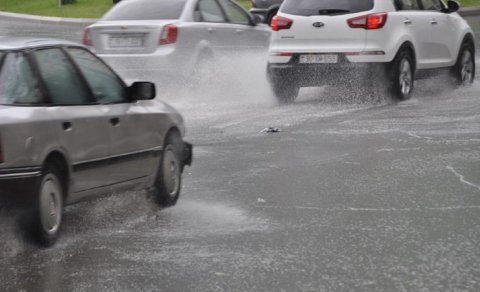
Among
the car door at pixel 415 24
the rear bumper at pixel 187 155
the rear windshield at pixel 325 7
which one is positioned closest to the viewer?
the rear bumper at pixel 187 155

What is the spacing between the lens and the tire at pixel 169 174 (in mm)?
8805

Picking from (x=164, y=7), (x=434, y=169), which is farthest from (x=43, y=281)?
(x=164, y=7)

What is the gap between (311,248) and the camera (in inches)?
282

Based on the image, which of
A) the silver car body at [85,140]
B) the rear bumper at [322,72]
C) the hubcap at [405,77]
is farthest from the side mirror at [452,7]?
the silver car body at [85,140]

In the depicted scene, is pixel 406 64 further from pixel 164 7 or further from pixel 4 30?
pixel 4 30

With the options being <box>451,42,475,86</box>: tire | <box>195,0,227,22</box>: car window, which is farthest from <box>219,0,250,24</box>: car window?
<box>451,42,475,86</box>: tire

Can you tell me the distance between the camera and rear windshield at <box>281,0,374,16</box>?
15945 mm

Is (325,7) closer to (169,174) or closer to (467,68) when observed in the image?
(467,68)

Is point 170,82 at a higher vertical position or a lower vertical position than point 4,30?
higher

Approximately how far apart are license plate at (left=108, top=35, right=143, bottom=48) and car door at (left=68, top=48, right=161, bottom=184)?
7.76 meters

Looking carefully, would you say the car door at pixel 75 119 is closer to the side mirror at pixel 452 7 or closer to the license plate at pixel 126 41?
the license plate at pixel 126 41

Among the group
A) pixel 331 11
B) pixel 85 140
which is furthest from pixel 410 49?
pixel 85 140

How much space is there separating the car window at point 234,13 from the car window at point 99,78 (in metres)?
9.92

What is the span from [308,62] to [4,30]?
19272mm
